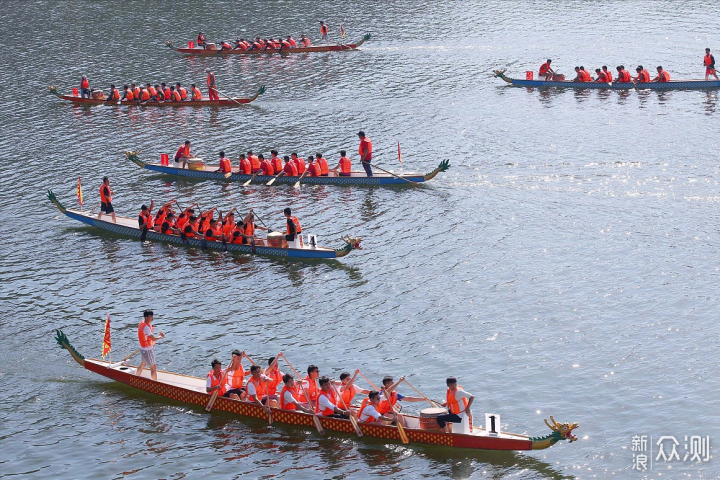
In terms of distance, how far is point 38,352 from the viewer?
120ft

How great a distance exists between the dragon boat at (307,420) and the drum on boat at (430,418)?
0.13 meters

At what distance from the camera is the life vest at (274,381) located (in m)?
31.6

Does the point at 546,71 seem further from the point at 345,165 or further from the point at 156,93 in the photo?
the point at 156,93

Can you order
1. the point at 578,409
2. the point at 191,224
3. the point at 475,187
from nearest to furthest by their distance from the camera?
the point at 578,409 < the point at 191,224 < the point at 475,187

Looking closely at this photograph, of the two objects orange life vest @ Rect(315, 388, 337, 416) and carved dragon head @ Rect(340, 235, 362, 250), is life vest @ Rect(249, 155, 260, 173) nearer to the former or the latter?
carved dragon head @ Rect(340, 235, 362, 250)

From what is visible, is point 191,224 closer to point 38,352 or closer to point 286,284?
point 286,284

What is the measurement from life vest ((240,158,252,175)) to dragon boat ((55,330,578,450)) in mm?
21412

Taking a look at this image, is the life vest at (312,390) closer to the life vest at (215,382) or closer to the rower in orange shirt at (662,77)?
the life vest at (215,382)

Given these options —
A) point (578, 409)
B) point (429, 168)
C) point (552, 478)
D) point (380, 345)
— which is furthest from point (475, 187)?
point (552, 478)

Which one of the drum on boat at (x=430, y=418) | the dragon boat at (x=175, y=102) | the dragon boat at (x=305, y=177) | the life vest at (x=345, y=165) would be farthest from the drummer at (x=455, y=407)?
the dragon boat at (x=175, y=102)

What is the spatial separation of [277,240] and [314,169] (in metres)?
10.2

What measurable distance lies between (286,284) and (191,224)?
7017 millimetres

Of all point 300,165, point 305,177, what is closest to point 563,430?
point 305,177

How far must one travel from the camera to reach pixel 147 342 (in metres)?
32.9
